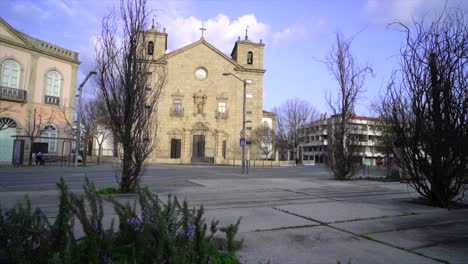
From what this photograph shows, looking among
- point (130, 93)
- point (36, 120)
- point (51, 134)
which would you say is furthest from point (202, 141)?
point (130, 93)

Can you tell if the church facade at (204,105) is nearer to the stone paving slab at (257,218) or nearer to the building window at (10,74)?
the building window at (10,74)

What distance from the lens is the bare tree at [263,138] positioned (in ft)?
162

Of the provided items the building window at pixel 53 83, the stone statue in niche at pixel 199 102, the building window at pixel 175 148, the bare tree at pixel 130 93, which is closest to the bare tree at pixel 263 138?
the stone statue in niche at pixel 199 102

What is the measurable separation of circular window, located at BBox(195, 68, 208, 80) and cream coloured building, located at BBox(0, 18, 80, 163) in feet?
61.2

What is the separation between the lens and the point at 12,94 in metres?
29.8

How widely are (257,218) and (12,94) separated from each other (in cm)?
3234

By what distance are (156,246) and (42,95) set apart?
35.5m

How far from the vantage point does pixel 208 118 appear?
4938 centimetres

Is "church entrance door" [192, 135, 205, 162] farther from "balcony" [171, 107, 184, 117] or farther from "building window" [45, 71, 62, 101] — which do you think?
"building window" [45, 71, 62, 101]

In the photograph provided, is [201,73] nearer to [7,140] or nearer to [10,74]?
[10,74]

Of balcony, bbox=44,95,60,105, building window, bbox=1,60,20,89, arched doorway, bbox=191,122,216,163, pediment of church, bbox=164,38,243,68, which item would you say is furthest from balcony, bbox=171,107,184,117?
building window, bbox=1,60,20,89

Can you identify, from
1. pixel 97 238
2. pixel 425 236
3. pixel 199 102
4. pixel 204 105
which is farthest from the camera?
pixel 204 105

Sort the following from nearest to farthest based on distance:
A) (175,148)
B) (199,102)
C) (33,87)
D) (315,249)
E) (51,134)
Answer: (315,249) → (33,87) → (51,134) → (175,148) → (199,102)

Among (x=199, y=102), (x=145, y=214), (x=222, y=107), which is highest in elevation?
(x=199, y=102)
